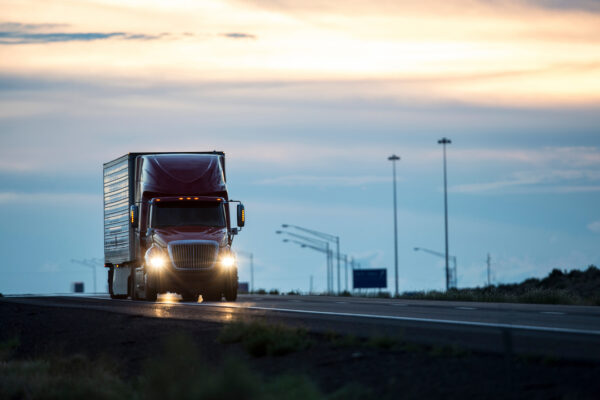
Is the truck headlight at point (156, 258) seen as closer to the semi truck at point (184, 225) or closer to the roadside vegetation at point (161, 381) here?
the semi truck at point (184, 225)

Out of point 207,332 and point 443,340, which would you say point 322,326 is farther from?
point 443,340

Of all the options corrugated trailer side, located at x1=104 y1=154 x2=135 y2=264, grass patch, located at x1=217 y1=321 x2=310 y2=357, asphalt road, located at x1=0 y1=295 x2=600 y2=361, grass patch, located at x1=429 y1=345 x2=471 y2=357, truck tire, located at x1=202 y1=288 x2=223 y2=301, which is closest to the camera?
grass patch, located at x1=429 y1=345 x2=471 y2=357

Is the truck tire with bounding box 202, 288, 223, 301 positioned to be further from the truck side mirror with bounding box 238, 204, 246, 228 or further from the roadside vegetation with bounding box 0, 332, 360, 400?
the roadside vegetation with bounding box 0, 332, 360, 400

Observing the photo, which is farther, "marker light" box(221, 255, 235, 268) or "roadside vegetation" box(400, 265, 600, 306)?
"marker light" box(221, 255, 235, 268)

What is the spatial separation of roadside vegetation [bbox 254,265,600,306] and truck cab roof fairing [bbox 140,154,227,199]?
9.90 metres

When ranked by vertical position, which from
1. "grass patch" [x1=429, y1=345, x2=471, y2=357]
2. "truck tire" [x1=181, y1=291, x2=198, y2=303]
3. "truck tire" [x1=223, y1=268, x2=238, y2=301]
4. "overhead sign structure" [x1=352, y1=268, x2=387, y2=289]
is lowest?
"grass patch" [x1=429, y1=345, x2=471, y2=357]

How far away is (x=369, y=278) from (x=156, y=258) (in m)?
36.0

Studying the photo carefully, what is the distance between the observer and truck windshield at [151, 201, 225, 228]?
32812mm

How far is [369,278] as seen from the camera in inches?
2645

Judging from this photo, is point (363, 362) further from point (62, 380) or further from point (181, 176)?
point (181, 176)

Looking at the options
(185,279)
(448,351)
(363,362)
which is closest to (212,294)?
(185,279)

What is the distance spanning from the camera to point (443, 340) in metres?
15.1

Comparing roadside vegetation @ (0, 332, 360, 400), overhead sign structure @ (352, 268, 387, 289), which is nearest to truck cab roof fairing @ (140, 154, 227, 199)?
roadside vegetation @ (0, 332, 360, 400)

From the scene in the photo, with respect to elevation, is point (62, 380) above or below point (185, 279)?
below
